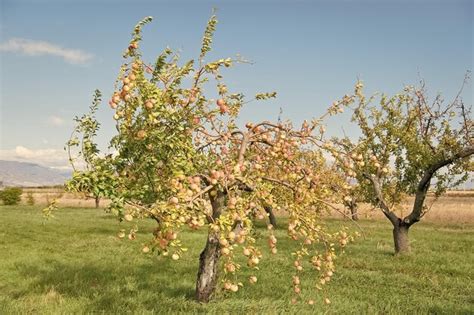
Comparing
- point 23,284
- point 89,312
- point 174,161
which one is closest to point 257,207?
point 174,161

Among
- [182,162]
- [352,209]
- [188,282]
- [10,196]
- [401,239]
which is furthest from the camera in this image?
[10,196]

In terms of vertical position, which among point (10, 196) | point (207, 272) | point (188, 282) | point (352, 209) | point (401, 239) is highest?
point (352, 209)

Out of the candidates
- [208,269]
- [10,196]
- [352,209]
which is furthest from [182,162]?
[10,196]

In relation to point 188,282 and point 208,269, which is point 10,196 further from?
point 208,269

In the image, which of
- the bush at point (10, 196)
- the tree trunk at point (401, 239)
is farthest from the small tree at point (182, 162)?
the bush at point (10, 196)

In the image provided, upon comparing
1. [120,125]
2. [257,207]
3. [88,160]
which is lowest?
[257,207]

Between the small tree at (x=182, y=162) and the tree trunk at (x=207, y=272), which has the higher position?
the small tree at (x=182, y=162)

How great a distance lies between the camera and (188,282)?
1473 centimetres

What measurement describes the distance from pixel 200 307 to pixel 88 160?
4616 millimetres

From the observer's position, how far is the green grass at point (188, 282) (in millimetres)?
11688

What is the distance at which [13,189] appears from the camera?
68.8m

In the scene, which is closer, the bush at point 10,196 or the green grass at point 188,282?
the green grass at point 188,282

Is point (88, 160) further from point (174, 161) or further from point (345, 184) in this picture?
point (345, 184)

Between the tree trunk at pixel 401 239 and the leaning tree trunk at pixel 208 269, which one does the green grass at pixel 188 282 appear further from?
the tree trunk at pixel 401 239
